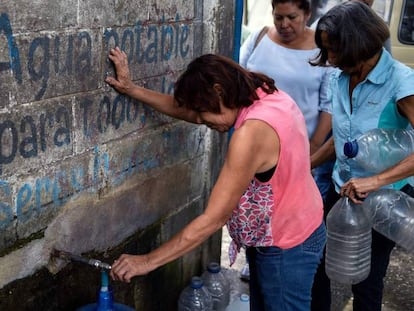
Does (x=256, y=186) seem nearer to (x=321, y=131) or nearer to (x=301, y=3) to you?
(x=321, y=131)

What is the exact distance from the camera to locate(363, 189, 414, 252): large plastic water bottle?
3121 mm

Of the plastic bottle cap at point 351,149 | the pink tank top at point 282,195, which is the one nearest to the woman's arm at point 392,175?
the plastic bottle cap at point 351,149

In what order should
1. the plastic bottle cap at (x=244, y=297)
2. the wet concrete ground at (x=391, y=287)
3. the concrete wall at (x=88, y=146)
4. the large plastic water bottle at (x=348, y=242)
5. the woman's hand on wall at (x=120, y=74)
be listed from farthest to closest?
1. the wet concrete ground at (x=391, y=287)
2. the plastic bottle cap at (x=244, y=297)
3. the large plastic water bottle at (x=348, y=242)
4. the woman's hand on wall at (x=120, y=74)
5. the concrete wall at (x=88, y=146)

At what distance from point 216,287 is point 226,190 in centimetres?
181

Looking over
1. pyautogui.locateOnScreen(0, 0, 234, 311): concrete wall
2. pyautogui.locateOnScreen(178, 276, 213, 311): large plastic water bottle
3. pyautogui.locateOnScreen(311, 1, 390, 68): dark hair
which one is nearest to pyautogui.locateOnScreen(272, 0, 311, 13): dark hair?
pyautogui.locateOnScreen(0, 0, 234, 311): concrete wall

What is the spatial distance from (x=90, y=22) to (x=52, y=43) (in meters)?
0.25

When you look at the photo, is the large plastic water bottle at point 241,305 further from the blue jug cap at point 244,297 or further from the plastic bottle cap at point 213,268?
the plastic bottle cap at point 213,268

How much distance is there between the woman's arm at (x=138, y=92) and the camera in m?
2.67

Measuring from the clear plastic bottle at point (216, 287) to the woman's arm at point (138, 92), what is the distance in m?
1.31

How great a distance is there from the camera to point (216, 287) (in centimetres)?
391

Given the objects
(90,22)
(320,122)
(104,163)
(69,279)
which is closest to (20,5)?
(90,22)

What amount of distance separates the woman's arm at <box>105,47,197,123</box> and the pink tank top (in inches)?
20.3

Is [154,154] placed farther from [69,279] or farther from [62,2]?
[62,2]

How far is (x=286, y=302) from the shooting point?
262 cm
